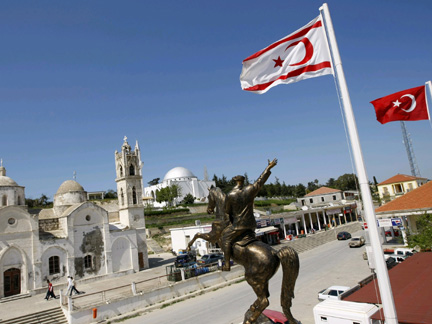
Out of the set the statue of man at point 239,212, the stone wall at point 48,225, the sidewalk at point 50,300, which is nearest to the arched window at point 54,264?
the sidewalk at point 50,300

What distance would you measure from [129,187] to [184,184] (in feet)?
207

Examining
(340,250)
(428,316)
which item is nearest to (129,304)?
(428,316)

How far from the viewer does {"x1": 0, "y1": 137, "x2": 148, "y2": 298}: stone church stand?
24250 mm

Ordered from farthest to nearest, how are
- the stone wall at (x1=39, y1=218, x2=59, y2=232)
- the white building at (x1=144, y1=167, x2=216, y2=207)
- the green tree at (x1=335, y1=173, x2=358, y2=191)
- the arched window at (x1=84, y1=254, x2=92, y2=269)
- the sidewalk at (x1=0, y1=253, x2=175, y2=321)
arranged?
the green tree at (x1=335, y1=173, x2=358, y2=191) → the white building at (x1=144, y1=167, x2=216, y2=207) → the stone wall at (x1=39, y1=218, x2=59, y2=232) → the arched window at (x1=84, y1=254, x2=92, y2=269) → the sidewalk at (x1=0, y1=253, x2=175, y2=321)

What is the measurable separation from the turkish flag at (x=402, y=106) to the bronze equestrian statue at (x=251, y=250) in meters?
3.54

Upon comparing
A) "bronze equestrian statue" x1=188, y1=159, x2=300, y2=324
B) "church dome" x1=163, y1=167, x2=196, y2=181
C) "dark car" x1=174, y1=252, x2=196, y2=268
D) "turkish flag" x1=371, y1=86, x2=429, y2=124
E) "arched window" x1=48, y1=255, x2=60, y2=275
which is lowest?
"dark car" x1=174, y1=252, x2=196, y2=268

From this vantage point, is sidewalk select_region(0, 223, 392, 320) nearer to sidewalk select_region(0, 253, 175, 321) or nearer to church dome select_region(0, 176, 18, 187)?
sidewalk select_region(0, 253, 175, 321)

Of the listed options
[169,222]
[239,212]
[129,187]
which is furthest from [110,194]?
[239,212]

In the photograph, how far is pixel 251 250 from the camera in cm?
565

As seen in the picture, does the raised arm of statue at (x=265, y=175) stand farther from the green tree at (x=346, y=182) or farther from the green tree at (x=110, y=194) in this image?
the green tree at (x=346, y=182)

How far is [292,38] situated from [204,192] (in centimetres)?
9695

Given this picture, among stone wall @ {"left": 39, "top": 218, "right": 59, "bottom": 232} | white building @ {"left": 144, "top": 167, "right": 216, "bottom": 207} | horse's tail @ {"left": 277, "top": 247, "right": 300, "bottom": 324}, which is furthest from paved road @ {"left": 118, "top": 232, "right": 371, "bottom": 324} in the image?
white building @ {"left": 144, "top": 167, "right": 216, "bottom": 207}

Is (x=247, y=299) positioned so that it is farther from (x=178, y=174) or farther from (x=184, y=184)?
(x=178, y=174)

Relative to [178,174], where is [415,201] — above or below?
below
